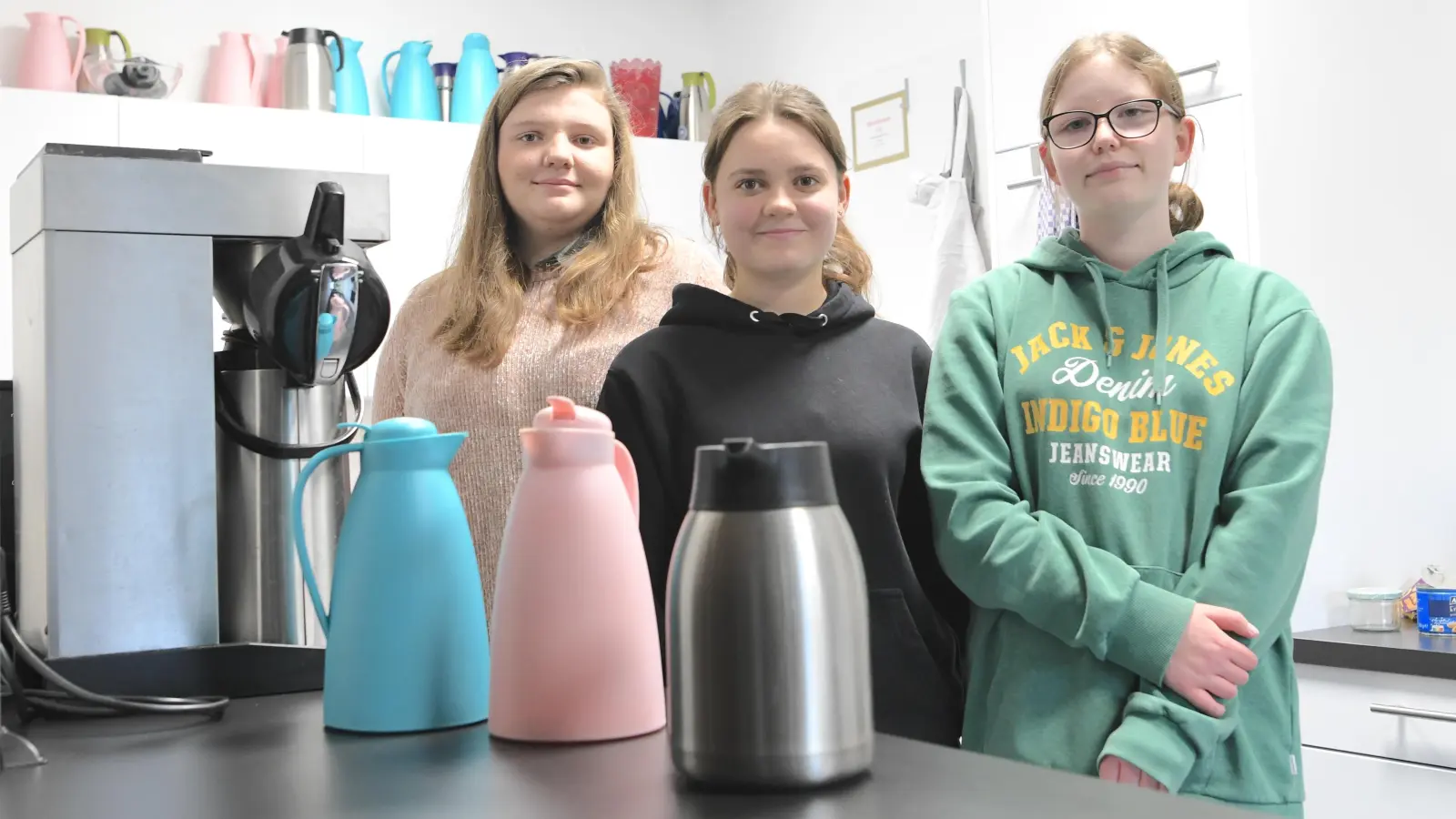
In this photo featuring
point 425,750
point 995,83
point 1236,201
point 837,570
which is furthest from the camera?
point 995,83

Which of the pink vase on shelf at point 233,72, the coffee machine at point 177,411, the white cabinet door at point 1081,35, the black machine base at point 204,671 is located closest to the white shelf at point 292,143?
the pink vase on shelf at point 233,72

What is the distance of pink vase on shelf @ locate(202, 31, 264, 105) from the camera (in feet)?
10.6

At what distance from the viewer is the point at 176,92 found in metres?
3.34

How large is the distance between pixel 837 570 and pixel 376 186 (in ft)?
1.86

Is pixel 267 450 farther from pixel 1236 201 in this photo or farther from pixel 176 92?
pixel 176 92

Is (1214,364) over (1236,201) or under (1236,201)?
under

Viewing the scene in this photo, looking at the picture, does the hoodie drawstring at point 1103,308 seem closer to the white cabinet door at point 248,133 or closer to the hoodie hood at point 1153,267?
the hoodie hood at point 1153,267

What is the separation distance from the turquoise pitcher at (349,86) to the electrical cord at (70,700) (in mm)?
2647

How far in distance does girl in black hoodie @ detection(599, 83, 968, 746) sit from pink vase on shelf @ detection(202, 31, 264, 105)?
226 cm

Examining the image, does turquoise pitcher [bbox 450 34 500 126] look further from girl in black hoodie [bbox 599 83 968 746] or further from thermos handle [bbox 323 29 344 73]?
girl in black hoodie [bbox 599 83 968 746]

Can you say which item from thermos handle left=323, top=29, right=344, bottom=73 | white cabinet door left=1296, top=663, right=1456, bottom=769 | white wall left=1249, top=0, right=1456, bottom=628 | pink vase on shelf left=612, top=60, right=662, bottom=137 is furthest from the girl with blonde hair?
pink vase on shelf left=612, top=60, right=662, bottom=137

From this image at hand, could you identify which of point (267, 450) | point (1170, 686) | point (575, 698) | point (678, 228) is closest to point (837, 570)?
point (575, 698)

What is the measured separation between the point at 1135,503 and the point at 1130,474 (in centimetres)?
3

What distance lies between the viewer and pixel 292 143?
3.14 m
